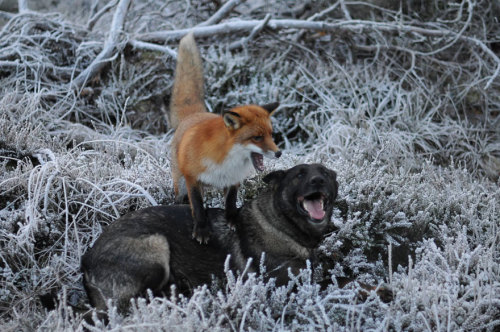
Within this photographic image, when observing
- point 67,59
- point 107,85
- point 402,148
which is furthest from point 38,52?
point 402,148

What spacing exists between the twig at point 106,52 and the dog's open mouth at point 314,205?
Answer: 427 centimetres

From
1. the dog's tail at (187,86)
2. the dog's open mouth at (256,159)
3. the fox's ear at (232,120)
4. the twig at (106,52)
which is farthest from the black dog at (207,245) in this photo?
the twig at (106,52)

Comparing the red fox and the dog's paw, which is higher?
the red fox

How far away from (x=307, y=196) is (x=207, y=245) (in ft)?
2.62

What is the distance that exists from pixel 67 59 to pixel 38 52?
46 centimetres

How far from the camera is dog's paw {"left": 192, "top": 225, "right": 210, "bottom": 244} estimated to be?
3445mm

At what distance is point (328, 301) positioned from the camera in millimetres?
3219

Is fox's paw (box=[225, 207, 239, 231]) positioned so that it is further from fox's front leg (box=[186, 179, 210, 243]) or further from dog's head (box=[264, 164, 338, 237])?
dog's head (box=[264, 164, 338, 237])

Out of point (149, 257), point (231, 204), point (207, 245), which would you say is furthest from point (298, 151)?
point (149, 257)

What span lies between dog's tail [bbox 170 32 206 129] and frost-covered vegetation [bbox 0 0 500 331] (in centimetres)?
54

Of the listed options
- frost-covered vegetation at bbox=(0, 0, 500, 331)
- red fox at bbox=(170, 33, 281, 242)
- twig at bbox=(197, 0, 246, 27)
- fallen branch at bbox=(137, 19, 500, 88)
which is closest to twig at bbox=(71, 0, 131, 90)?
frost-covered vegetation at bbox=(0, 0, 500, 331)

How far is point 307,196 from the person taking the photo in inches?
133

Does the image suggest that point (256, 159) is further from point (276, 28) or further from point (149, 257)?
point (276, 28)

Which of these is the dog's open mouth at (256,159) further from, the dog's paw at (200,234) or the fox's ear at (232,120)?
the dog's paw at (200,234)
